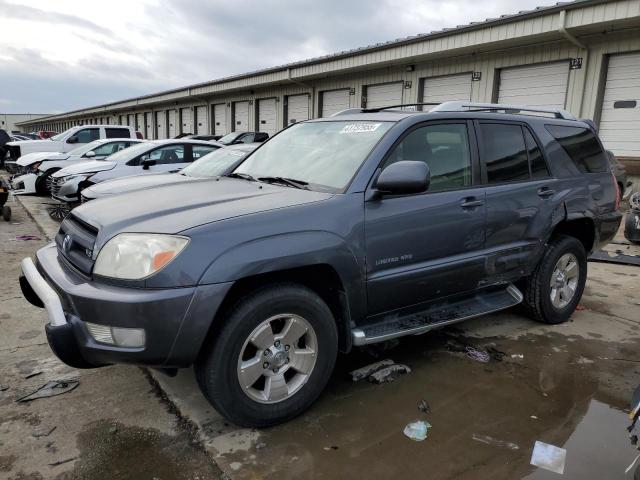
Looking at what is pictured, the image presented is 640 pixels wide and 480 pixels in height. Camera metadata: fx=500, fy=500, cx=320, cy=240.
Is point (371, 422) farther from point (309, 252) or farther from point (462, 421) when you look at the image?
point (309, 252)

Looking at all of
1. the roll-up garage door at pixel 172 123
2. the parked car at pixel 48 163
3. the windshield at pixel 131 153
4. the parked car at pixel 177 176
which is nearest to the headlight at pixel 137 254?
the parked car at pixel 177 176

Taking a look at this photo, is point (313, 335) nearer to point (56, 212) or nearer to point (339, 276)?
point (339, 276)

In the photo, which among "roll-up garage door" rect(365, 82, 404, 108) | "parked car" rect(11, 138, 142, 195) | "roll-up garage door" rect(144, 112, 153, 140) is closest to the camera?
"parked car" rect(11, 138, 142, 195)

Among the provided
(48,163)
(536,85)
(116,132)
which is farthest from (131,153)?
(536,85)

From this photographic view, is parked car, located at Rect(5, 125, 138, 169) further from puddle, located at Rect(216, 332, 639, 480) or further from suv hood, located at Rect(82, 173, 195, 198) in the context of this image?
puddle, located at Rect(216, 332, 639, 480)

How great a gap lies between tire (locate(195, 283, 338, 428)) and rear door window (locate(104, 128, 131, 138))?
15.0 meters

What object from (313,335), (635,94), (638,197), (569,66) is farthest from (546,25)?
(313,335)

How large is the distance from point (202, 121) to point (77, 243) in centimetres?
2800

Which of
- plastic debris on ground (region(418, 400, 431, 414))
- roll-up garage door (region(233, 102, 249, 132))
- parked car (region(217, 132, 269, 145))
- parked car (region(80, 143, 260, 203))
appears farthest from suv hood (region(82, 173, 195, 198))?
roll-up garage door (region(233, 102, 249, 132))

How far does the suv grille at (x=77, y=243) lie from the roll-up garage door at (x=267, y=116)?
19.2m

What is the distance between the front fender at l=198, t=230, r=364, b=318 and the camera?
2.48 m

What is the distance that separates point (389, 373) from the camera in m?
3.49

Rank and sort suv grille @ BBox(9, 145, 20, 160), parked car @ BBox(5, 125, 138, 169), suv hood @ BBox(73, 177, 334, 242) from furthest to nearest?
suv grille @ BBox(9, 145, 20, 160)
parked car @ BBox(5, 125, 138, 169)
suv hood @ BBox(73, 177, 334, 242)

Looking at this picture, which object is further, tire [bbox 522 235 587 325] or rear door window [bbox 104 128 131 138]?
rear door window [bbox 104 128 131 138]
